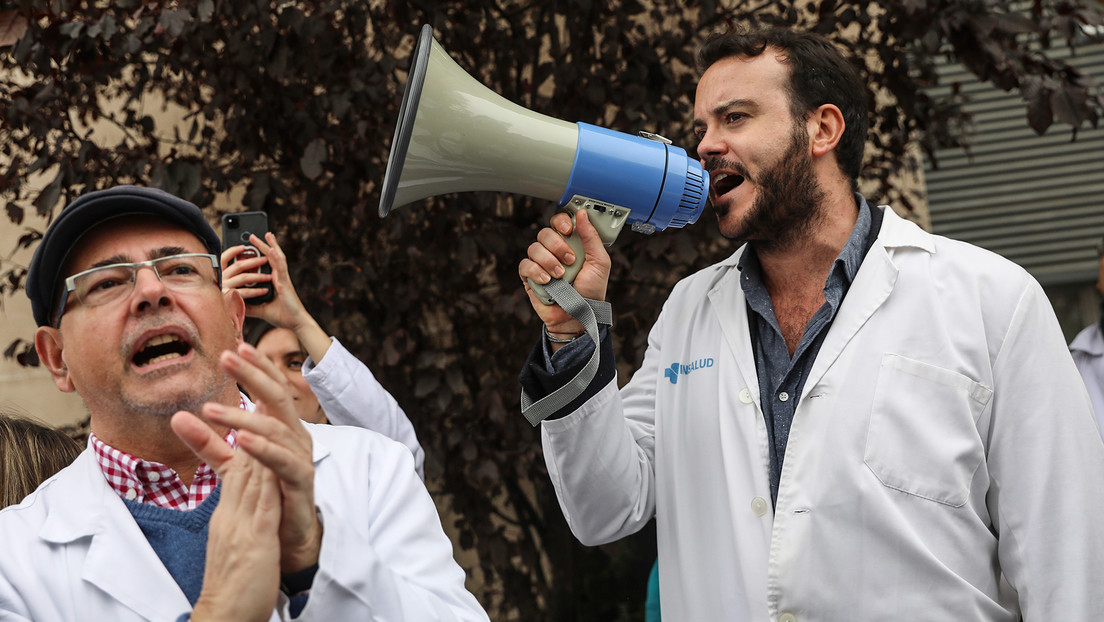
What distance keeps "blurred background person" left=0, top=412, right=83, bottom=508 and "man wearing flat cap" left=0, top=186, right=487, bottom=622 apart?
1.70 feet

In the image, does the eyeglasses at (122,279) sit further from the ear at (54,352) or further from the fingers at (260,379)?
the fingers at (260,379)

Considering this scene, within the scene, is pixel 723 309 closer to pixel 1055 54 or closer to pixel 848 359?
pixel 848 359

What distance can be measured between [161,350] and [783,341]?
4.75 ft

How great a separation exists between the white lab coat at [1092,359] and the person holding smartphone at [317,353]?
2.70 meters

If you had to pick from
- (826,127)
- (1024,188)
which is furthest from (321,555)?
(1024,188)

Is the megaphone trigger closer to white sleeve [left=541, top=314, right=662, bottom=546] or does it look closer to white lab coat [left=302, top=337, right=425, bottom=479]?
white sleeve [left=541, top=314, right=662, bottom=546]

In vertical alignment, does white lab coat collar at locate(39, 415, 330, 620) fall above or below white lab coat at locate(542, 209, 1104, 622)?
above

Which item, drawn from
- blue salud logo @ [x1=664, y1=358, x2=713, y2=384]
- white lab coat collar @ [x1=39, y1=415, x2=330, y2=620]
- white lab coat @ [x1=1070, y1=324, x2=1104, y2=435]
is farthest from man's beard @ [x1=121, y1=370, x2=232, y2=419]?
white lab coat @ [x1=1070, y1=324, x2=1104, y2=435]

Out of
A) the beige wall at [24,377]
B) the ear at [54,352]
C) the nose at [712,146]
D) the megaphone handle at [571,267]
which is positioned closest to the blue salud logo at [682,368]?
the megaphone handle at [571,267]

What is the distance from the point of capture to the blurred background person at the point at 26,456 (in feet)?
8.21

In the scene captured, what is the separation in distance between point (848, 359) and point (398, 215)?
1931 millimetres

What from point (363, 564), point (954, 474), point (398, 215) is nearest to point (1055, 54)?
point (398, 215)

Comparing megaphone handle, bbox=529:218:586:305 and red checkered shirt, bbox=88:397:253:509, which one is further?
megaphone handle, bbox=529:218:586:305

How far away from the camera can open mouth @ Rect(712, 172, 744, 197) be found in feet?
8.45
